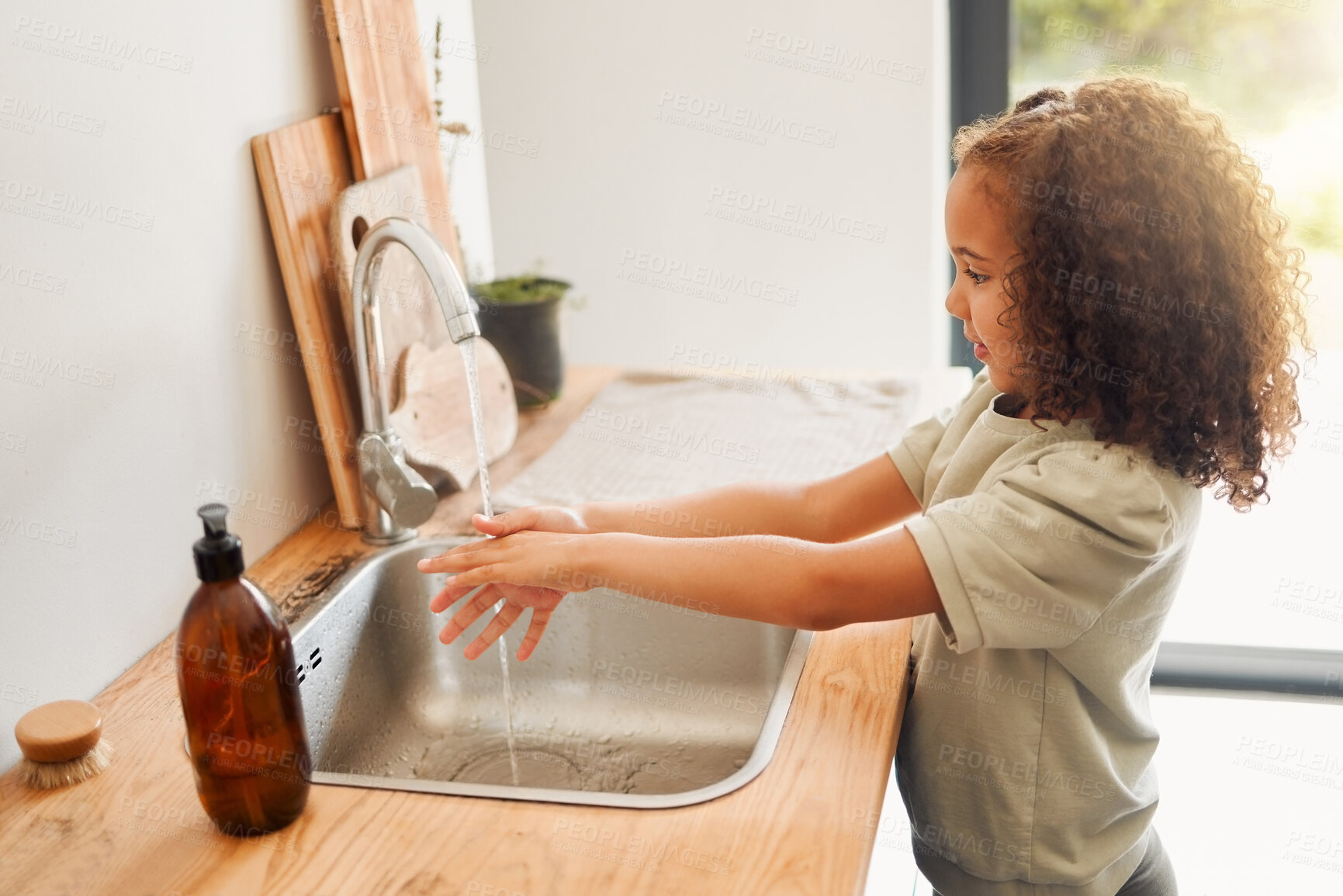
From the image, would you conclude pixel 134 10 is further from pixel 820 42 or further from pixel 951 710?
pixel 820 42

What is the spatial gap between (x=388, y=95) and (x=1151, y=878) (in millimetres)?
1165

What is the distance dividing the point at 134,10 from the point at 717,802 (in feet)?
2.71

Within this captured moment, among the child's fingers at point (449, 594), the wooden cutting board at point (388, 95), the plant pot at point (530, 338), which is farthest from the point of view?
the plant pot at point (530, 338)

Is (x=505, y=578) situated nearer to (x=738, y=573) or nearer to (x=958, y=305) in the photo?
(x=738, y=573)

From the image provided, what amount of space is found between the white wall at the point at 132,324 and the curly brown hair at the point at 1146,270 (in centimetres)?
72

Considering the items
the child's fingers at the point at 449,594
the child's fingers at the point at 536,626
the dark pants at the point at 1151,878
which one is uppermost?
the child's fingers at the point at 449,594

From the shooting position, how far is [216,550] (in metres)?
0.76

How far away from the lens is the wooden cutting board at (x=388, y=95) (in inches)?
52.6

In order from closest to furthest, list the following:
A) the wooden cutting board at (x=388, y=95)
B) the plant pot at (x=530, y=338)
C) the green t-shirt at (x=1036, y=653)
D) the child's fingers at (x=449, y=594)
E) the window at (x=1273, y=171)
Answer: the green t-shirt at (x=1036, y=653) < the child's fingers at (x=449, y=594) < the wooden cutting board at (x=388, y=95) < the plant pot at (x=530, y=338) < the window at (x=1273, y=171)

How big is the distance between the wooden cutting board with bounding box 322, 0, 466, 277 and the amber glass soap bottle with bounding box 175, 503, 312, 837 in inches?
27.5

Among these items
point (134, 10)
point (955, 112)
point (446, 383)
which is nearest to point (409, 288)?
point (446, 383)

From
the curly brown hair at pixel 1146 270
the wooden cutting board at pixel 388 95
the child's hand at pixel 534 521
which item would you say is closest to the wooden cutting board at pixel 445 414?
the wooden cutting board at pixel 388 95

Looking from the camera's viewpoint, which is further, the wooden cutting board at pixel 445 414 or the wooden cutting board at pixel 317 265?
the wooden cutting board at pixel 445 414

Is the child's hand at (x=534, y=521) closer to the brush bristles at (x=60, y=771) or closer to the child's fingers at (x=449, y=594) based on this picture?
the child's fingers at (x=449, y=594)
